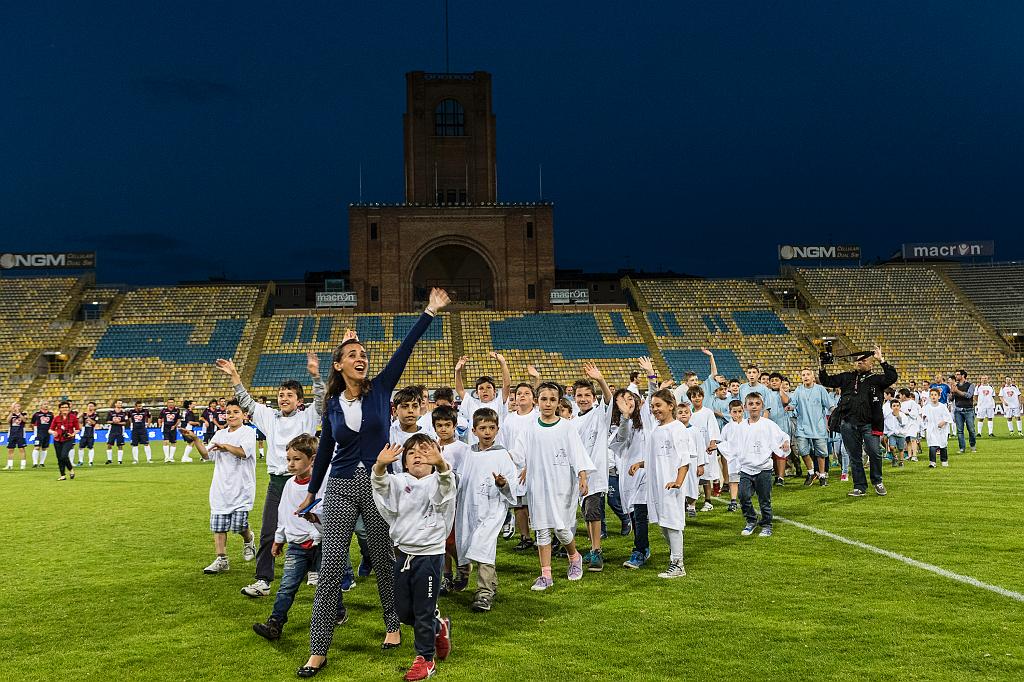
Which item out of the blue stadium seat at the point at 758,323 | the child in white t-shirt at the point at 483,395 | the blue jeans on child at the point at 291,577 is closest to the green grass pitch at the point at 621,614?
the blue jeans on child at the point at 291,577

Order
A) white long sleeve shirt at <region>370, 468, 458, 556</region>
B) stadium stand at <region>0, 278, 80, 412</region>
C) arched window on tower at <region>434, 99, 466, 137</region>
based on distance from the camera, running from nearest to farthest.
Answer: white long sleeve shirt at <region>370, 468, 458, 556</region>
stadium stand at <region>0, 278, 80, 412</region>
arched window on tower at <region>434, 99, 466, 137</region>

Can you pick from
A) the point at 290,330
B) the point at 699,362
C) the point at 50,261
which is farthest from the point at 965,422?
the point at 50,261

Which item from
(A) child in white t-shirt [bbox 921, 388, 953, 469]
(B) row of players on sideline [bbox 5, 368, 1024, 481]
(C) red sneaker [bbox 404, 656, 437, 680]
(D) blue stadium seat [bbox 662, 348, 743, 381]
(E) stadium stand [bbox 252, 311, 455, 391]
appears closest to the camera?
(C) red sneaker [bbox 404, 656, 437, 680]

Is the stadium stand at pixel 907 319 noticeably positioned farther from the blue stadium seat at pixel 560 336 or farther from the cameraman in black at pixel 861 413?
the cameraman in black at pixel 861 413

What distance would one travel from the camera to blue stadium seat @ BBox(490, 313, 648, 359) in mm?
48188

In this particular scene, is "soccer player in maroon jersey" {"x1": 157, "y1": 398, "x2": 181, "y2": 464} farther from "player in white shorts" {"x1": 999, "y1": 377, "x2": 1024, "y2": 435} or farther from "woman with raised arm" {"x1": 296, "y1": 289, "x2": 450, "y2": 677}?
"player in white shorts" {"x1": 999, "y1": 377, "x2": 1024, "y2": 435}

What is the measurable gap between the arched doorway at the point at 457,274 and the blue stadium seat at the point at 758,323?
55.3 ft

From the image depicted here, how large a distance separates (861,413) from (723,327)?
39.1 meters

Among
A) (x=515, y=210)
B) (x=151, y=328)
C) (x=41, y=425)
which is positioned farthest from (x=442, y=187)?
(x=41, y=425)

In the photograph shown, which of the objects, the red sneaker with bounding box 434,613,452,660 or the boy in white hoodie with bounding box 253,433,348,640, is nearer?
the red sneaker with bounding box 434,613,452,660

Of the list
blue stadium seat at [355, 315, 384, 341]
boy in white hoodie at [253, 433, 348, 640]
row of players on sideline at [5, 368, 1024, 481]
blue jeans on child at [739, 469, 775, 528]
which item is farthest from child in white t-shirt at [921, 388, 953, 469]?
blue stadium seat at [355, 315, 384, 341]

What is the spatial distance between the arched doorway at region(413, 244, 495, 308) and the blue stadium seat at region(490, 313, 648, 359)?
19.8 ft

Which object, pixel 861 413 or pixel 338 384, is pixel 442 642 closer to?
pixel 338 384

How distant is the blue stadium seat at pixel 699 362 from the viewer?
4597 centimetres
